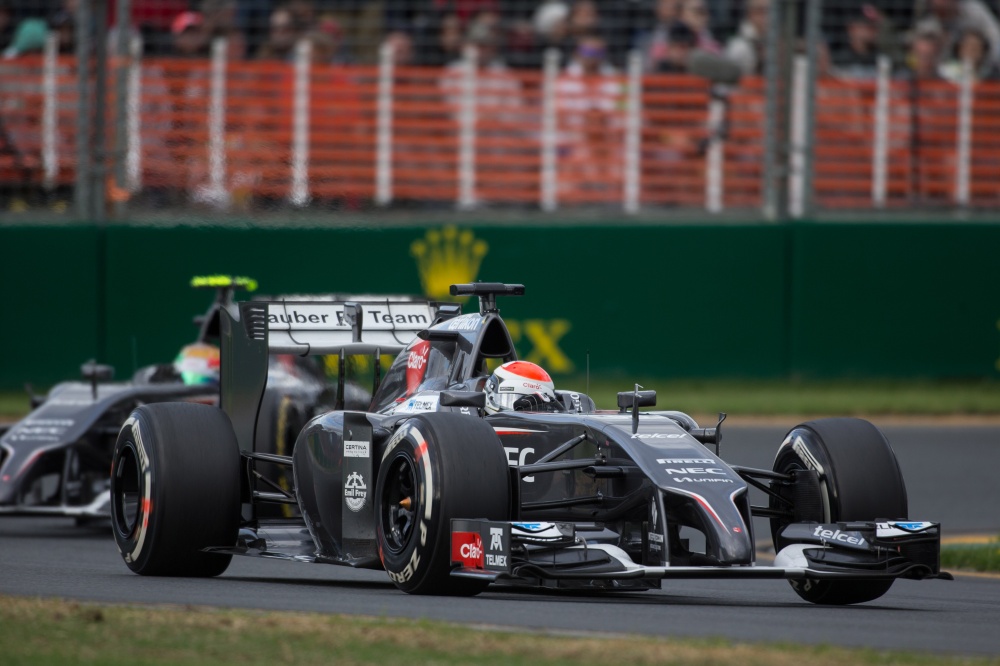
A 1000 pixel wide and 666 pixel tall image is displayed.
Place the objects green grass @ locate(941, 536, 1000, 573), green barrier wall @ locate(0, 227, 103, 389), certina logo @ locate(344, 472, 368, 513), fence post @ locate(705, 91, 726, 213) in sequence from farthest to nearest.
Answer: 1. fence post @ locate(705, 91, 726, 213)
2. green barrier wall @ locate(0, 227, 103, 389)
3. green grass @ locate(941, 536, 1000, 573)
4. certina logo @ locate(344, 472, 368, 513)

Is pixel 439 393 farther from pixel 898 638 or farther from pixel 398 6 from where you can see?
pixel 398 6

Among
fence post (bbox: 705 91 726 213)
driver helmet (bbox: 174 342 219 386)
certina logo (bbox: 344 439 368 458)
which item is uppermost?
fence post (bbox: 705 91 726 213)

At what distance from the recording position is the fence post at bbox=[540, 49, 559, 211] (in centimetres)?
1811

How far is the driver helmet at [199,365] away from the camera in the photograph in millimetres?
12117

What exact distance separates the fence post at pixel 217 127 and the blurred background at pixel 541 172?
0.02m

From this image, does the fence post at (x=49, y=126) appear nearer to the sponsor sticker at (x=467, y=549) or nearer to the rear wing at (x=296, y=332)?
the rear wing at (x=296, y=332)

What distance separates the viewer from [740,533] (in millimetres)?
7098

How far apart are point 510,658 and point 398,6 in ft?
44.0

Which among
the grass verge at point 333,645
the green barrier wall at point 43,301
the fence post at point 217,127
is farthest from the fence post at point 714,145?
the grass verge at point 333,645

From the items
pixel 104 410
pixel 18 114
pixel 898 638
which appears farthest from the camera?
pixel 18 114

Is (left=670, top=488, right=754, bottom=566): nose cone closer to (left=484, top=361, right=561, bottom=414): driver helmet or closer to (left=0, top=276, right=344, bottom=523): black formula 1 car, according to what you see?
(left=484, top=361, right=561, bottom=414): driver helmet

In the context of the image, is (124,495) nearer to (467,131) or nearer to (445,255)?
(445,255)

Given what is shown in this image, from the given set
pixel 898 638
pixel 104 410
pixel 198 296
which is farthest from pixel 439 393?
pixel 198 296

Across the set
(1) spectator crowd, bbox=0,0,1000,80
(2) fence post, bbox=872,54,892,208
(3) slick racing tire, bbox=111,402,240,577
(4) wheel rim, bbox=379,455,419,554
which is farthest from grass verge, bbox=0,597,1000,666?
(2) fence post, bbox=872,54,892,208
